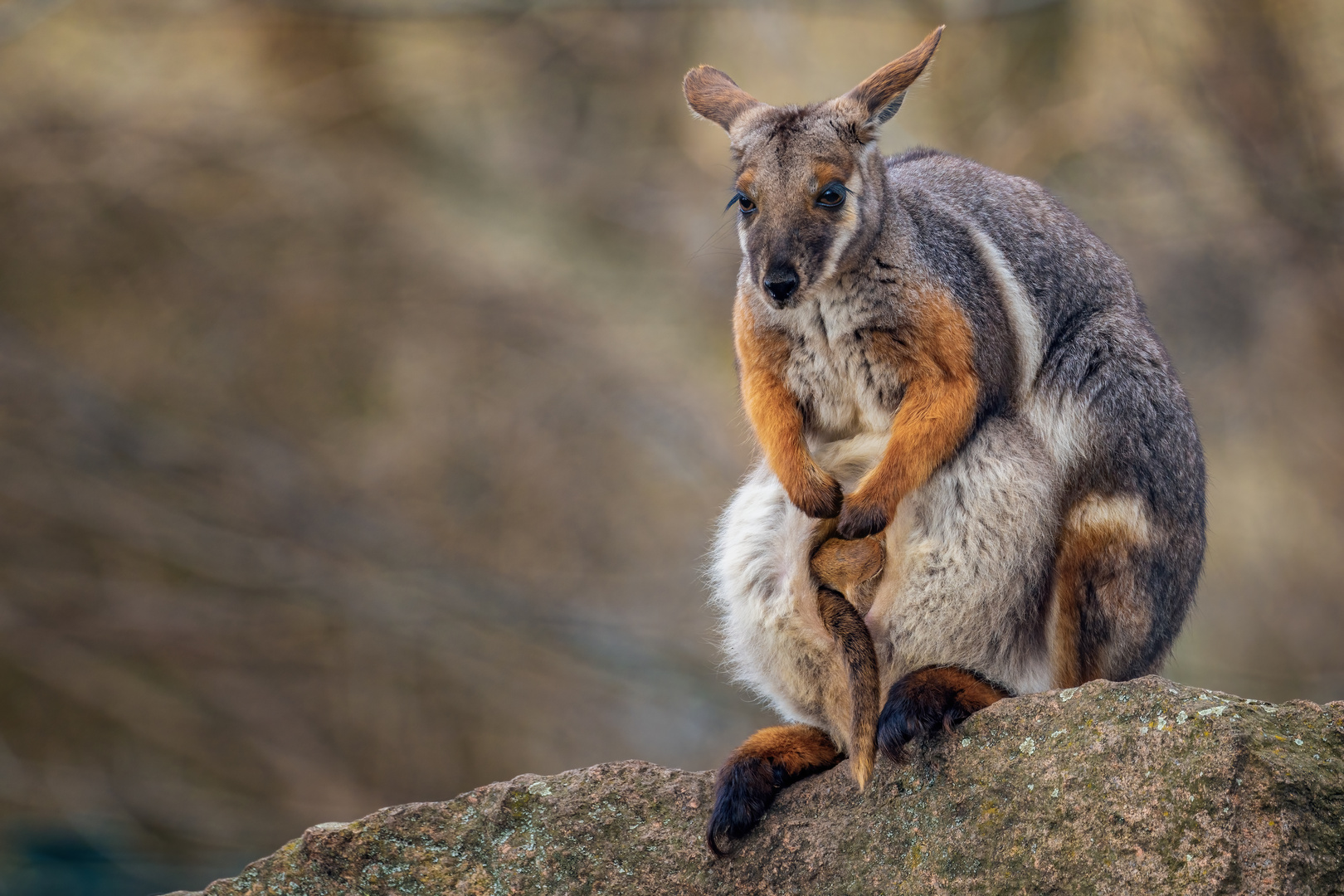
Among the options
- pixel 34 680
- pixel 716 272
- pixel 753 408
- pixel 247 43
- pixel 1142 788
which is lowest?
pixel 1142 788

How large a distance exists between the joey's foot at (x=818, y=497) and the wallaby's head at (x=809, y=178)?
0.55 metres

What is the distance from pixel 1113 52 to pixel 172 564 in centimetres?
906

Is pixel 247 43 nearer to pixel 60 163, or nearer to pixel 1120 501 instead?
pixel 60 163

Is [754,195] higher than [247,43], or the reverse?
[247,43]

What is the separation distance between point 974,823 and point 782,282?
153 cm

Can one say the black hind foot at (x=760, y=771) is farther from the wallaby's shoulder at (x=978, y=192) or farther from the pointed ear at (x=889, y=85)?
the pointed ear at (x=889, y=85)

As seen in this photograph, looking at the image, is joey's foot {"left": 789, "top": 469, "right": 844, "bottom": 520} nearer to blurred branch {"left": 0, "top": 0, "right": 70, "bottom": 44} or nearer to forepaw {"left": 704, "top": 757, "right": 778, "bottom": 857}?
forepaw {"left": 704, "top": 757, "right": 778, "bottom": 857}

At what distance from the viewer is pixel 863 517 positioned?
3.76 metres

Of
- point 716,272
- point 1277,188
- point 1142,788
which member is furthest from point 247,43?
point 1142,788

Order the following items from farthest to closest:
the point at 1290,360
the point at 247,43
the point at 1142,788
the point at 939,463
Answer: the point at 247,43 → the point at 1290,360 → the point at 939,463 → the point at 1142,788

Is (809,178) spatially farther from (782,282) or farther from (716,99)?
(716,99)

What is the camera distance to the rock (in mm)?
2779

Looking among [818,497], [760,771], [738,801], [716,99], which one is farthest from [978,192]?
[738,801]

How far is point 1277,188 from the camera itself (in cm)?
1088
